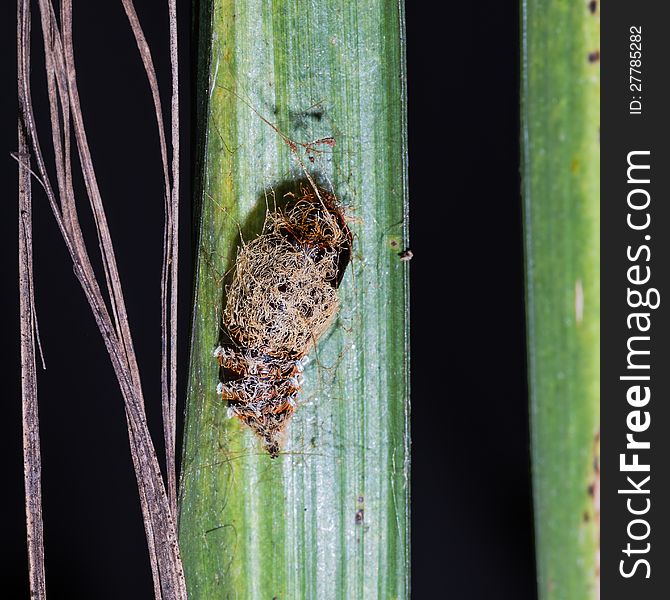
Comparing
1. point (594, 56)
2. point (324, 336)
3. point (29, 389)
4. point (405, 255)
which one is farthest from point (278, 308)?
point (594, 56)

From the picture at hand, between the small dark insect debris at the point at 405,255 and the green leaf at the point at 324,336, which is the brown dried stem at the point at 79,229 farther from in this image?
the small dark insect debris at the point at 405,255

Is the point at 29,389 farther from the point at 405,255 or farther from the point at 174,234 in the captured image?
the point at 405,255

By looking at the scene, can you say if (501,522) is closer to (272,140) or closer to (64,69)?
(272,140)

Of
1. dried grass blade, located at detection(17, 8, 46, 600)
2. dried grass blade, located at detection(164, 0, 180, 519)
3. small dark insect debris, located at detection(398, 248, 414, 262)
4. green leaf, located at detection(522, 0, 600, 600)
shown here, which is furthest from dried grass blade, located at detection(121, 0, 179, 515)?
green leaf, located at detection(522, 0, 600, 600)

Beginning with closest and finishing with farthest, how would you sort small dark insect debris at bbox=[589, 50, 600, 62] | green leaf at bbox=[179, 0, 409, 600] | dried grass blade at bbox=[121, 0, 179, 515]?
1. small dark insect debris at bbox=[589, 50, 600, 62]
2. dried grass blade at bbox=[121, 0, 179, 515]
3. green leaf at bbox=[179, 0, 409, 600]

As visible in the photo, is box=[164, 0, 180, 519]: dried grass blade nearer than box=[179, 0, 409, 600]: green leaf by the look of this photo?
Yes

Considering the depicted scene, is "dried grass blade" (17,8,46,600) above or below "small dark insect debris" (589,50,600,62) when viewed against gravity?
below

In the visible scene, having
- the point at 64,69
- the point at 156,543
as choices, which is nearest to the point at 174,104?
the point at 64,69

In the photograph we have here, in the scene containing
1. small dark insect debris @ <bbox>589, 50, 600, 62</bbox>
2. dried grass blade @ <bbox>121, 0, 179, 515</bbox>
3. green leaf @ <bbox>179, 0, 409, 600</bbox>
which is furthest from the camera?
green leaf @ <bbox>179, 0, 409, 600</bbox>

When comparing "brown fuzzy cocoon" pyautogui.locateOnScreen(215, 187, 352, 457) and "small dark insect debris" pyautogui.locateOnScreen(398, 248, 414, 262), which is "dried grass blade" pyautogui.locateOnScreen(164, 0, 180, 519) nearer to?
"brown fuzzy cocoon" pyautogui.locateOnScreen(215, 187, 352, 457)
